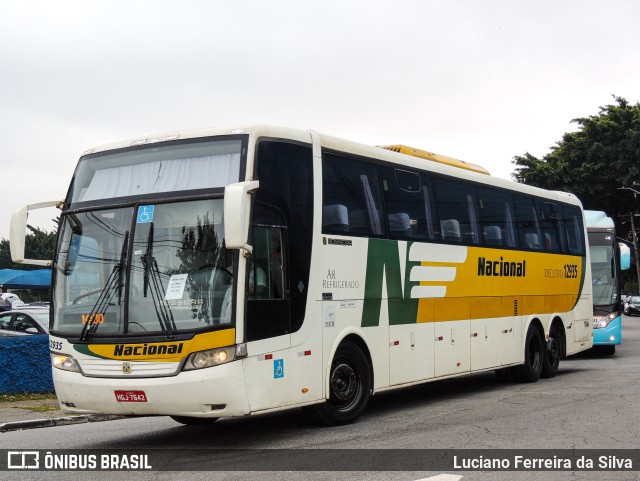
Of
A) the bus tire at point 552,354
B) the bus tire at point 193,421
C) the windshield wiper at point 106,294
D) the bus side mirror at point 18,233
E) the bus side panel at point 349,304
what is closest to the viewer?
the windshield wiper at point 106,294

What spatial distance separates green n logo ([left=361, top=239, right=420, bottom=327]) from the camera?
11.4m

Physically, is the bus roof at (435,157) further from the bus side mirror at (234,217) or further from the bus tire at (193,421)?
the bus side mirror at (234,217)

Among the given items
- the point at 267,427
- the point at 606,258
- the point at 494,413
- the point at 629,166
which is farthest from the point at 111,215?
the point at 629,166

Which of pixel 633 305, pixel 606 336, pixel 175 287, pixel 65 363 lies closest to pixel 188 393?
pixel 175 287

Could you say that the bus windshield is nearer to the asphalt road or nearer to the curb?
the asphalt road

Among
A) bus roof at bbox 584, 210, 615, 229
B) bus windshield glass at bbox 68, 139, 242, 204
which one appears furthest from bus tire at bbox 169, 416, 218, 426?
bus roof at bbox 584, 210, 615, 229

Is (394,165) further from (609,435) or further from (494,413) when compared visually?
(609,435)

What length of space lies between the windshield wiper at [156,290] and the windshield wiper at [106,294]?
252mm

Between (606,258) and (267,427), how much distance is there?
15.3 metres

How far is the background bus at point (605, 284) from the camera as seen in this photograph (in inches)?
892

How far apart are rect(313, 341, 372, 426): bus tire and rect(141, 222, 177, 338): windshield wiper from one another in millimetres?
2329

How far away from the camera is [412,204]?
12625mm

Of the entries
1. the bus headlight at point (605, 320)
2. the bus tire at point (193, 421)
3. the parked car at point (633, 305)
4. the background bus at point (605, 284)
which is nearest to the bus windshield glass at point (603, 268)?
the background bus at point (605, 284)

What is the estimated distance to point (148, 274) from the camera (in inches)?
358
